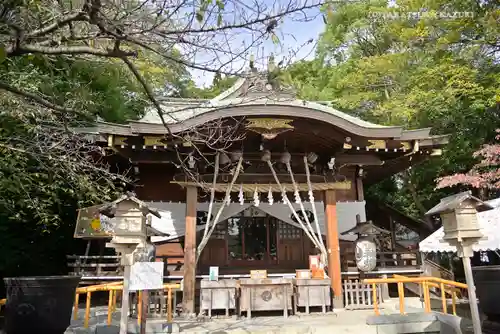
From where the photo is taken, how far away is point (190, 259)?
25.4ft

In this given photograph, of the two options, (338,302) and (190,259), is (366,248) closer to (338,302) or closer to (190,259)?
(338,302)

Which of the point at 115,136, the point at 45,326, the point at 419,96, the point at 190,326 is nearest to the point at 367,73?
the point at 419,96

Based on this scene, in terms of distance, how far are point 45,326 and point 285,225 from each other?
7.39 m

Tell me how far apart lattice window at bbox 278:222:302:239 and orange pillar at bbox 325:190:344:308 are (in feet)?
8.79

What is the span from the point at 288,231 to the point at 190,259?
4.10 meters

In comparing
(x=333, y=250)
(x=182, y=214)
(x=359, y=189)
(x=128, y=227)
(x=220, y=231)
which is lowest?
(x=333, y=250)

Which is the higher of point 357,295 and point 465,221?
point 465,221

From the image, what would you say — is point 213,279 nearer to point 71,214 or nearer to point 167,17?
point 167,17

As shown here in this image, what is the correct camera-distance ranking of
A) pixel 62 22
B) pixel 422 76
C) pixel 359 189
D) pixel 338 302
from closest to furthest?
pixel 62 22 → pixel 338 302 → pixel 359 189 → pixel 422 76

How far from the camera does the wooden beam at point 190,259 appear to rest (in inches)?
293

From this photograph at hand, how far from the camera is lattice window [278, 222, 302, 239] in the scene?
1103 cm

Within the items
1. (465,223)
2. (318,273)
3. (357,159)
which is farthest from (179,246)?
(465,223)

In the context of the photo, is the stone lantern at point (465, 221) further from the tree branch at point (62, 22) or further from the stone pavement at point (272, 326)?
the tree branch at point (62, 22)

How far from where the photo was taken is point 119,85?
12.8 m
